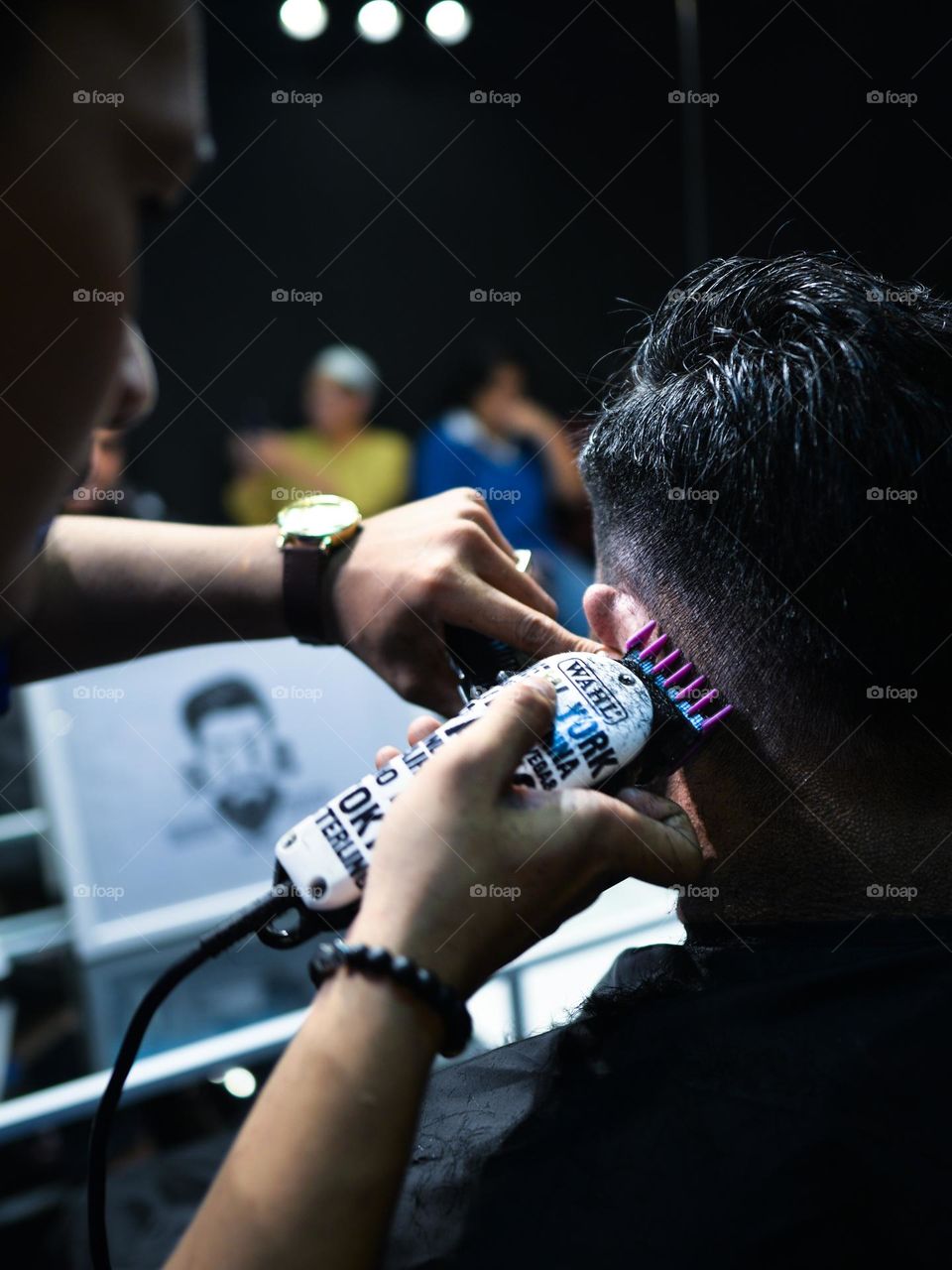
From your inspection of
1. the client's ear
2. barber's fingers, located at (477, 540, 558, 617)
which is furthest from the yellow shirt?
the client's ear

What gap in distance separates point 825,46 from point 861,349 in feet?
6.39

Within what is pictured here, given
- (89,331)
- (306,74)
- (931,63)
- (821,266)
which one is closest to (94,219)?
(89,331)

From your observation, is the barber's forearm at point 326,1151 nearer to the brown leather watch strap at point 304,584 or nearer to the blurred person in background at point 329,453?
the brown leather watch strap at point 304,584

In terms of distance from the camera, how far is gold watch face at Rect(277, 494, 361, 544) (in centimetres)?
123

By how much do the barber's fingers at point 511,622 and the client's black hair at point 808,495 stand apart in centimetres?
10

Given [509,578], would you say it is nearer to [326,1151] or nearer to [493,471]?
[326,1151]

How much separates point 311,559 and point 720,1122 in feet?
2.45

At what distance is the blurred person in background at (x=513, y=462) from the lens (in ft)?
11.4

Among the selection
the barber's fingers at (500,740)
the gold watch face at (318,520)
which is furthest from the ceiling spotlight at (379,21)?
the barber's fingers at (500,740)

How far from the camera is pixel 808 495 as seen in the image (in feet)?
3.04

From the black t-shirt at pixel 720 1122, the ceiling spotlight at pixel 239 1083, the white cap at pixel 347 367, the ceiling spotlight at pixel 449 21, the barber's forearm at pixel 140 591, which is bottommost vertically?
the black t-shirt at pixel 720 1122

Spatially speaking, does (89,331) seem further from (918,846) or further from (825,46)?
(825,46)

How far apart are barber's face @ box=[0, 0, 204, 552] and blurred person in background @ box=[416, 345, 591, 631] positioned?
101 inches

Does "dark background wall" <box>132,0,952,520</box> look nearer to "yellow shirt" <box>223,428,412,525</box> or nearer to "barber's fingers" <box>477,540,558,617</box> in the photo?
"yellow shirt" <box>223,428,412,525</box>
